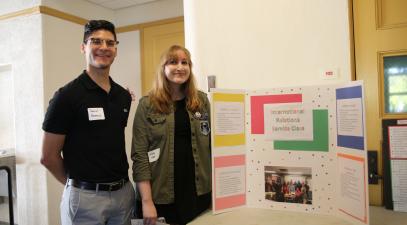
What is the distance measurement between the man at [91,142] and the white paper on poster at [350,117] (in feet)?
3.52

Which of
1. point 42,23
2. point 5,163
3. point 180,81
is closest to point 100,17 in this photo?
point 42,23

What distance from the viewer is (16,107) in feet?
11.0

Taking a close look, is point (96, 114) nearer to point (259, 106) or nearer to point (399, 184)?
point (259, 106)

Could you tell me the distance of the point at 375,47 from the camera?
1.68 m

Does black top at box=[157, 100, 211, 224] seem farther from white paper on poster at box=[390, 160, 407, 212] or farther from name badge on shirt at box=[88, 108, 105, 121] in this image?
white paper on poster at box=[390, 160, 407, 212]

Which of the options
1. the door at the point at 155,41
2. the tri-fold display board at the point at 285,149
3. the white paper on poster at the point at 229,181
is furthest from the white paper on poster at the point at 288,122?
the door at the point at 155,41

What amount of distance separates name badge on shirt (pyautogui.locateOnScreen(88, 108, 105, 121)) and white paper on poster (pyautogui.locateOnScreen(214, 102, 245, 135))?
0.56m

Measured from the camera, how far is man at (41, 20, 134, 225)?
4.70ft

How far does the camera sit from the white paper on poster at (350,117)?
4.34 feet

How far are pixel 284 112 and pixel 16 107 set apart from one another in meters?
3.02

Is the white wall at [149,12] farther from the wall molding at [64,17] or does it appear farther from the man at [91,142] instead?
the man at [91,142]

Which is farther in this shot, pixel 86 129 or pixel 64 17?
pixel 64 17

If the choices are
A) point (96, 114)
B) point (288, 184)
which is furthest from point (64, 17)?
point (288, 184)

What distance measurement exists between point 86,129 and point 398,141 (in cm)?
156
